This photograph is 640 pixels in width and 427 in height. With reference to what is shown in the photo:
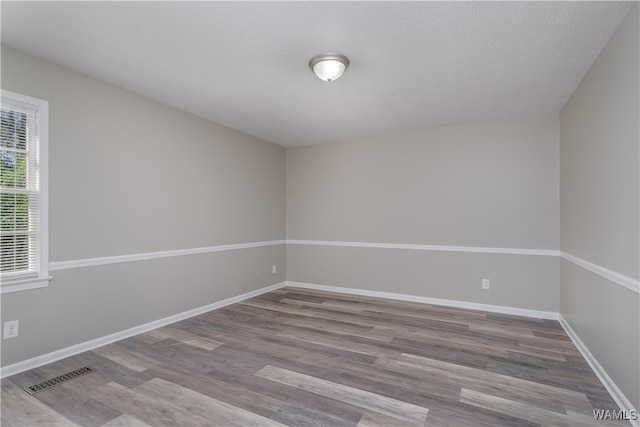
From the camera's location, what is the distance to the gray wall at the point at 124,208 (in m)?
2.61

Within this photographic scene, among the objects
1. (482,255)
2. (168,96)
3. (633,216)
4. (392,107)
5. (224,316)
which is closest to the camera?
(633,216)

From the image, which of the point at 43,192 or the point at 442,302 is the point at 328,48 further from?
the point at 442,302

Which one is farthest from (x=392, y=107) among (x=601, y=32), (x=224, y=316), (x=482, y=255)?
(x=224, y=316)

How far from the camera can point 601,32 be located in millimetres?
2131

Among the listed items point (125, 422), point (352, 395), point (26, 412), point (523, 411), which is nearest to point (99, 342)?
point (26, 412)

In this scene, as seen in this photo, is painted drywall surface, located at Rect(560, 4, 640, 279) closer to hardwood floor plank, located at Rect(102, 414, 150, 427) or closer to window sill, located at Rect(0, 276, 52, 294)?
hardwood floor plank, located at Rect(102, 414, 150, 427)

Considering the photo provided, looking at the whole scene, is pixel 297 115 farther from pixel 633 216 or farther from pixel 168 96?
pixel 633 216

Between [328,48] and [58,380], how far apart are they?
3207 mm

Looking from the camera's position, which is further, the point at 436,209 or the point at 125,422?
the point at 436,209

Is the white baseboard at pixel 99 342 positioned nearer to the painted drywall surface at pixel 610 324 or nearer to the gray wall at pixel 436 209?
the gray wall at pixel 436 209

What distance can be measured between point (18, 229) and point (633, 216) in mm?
4291

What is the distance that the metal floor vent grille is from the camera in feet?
7.18

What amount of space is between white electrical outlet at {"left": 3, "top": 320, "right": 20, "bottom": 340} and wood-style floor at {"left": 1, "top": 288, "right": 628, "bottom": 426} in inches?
12.2

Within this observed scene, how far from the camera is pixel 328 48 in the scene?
7.76 ft
